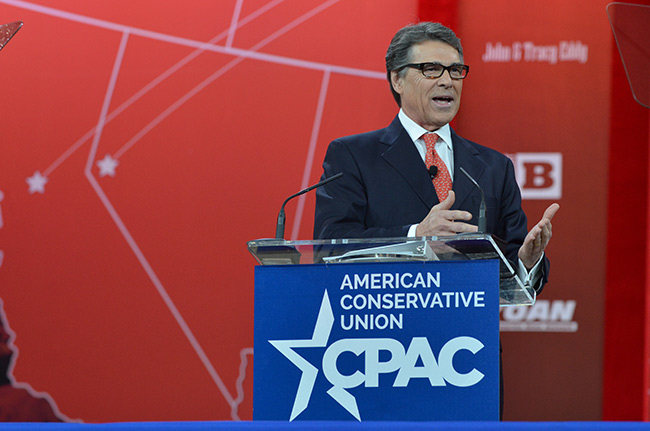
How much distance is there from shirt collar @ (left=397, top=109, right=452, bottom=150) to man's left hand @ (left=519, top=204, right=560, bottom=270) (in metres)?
0.51

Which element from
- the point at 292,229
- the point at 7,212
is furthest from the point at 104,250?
the point at 292,229

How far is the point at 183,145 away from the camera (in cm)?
358

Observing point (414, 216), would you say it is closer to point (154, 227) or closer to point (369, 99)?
point (369, 99)

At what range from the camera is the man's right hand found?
5.18 ft

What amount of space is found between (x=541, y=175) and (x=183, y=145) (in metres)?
1.49

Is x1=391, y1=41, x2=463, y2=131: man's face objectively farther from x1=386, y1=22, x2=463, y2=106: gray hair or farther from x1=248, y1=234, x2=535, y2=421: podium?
x1=248, y1=234, x2=535, y2=421: podium

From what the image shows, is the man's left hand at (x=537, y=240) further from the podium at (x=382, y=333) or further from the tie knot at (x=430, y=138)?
the tie knot at (x=430, y=138)

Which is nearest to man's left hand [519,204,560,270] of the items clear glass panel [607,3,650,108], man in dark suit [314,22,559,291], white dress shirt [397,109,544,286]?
man in dark suit [314,22,559,291]

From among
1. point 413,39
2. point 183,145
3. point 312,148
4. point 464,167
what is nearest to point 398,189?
point 464,167

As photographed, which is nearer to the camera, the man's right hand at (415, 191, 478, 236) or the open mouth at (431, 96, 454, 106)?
the man's right hand at (415, 191, 478, 236)

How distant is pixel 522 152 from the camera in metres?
3.46

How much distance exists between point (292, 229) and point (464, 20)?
44.1 inches

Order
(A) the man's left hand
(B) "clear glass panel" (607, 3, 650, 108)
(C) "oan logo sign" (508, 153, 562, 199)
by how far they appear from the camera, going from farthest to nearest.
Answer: (C) "oan logo sign" (508, 153, 562, 199), (B) "clear glass panel" (607, 3, 650, 108), (A) the man's left hand

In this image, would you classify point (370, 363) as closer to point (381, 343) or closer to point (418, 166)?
point (381, 343)
